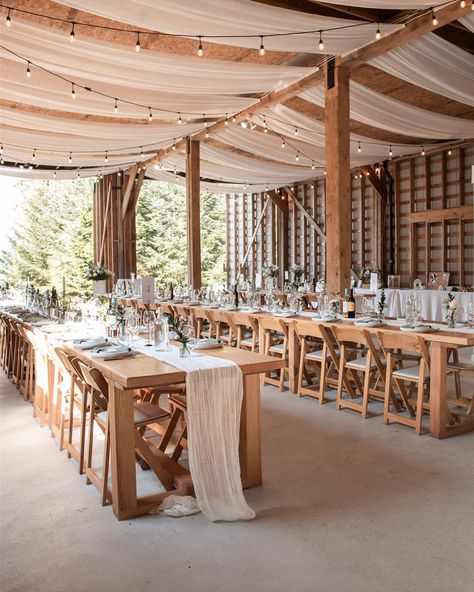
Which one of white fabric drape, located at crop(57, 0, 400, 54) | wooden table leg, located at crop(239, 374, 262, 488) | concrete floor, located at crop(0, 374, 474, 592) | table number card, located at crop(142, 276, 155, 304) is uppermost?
white fabric drape, located at crop(57, 0, 400, 54)

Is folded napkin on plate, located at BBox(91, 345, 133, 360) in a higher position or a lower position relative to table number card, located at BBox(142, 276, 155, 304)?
lower

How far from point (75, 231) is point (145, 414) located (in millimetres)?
21575

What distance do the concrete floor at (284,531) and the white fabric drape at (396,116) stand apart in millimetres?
5806

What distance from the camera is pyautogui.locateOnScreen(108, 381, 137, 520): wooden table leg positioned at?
3176mm

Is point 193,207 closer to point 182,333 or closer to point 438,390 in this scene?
point 438,390

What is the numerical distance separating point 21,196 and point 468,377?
26.8 metres

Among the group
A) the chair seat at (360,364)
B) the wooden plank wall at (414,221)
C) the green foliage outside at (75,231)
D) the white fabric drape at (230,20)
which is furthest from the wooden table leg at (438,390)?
the green foliage outside at (75,231)

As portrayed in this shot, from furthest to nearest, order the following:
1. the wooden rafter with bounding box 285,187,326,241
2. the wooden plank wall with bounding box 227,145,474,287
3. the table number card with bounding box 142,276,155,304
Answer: the wooden rafter with bounding box 285,187,326,241 → the wooden plank wall with bounding box 227,145,474,287 → the table number card with bounding box 142,276,155,304

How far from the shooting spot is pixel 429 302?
33.4 feet

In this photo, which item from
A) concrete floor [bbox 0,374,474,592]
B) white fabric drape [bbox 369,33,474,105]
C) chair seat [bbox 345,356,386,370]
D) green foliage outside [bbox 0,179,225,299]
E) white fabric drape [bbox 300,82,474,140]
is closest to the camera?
concrete floor [bbox 0,374,474,592]

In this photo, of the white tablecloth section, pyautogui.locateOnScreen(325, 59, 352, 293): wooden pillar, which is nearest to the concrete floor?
pyautogui.locateOnScreen(325, 59, 352, 293): wooden pillar

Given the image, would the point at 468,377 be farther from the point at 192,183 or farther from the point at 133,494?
the point at 192,183

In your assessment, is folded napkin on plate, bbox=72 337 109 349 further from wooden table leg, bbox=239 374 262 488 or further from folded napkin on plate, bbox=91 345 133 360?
wooden table leg, bbox=239 374 262 488

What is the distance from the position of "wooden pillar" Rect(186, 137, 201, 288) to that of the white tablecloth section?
12.5 ft
